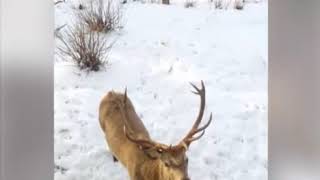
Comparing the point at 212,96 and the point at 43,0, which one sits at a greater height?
the point at 43,0

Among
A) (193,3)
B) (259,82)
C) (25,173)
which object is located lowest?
(25,173)

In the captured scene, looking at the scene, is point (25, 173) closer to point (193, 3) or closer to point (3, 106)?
point (3, 106)

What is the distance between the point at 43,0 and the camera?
779 millimetres

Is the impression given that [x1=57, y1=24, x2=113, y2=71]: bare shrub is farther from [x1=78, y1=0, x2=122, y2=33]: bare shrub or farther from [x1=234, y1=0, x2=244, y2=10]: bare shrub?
[x1=234, y1=0, x2=244, y2=10]: bare shrub

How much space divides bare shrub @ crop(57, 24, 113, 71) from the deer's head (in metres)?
0.08

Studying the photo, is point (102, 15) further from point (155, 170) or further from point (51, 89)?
point (155, 170)

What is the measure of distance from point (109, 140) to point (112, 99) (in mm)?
82

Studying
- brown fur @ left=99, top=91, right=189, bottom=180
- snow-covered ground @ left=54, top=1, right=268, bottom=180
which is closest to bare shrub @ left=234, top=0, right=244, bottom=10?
snow-covered ground @ left=54, top=1, right=268, bottom=180

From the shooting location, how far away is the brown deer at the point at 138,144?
2.80ft

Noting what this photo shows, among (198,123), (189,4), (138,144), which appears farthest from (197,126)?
(189,4)

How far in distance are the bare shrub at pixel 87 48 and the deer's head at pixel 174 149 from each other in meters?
0.08

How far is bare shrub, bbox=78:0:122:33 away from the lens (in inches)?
34.3

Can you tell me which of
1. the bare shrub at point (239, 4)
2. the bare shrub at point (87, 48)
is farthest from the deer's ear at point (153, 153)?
the bare shrub at point (239, 4)

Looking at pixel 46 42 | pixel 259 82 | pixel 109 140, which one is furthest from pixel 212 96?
pixel 46 42
